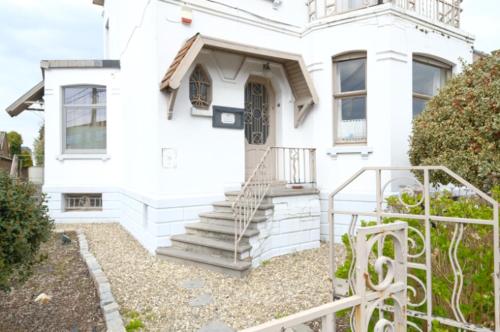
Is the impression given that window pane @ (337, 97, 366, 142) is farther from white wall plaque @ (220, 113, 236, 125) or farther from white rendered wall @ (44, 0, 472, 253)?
white wall plaque @ (220, 113, 236, 125)

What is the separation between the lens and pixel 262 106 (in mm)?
8086

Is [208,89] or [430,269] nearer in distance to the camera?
[430,269]

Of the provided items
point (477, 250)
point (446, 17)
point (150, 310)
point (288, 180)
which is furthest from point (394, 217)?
point (446, 17)

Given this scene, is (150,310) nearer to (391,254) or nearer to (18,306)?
(18,306)

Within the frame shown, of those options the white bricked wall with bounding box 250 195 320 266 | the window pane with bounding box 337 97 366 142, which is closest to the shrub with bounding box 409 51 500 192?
the window pane with bounding box 337 97 366 142

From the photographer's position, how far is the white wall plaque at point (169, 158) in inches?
257

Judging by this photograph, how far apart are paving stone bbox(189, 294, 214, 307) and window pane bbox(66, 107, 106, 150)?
22.4ft

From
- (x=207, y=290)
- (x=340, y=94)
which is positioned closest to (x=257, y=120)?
(x=340, y=94)

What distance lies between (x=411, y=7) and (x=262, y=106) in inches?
150

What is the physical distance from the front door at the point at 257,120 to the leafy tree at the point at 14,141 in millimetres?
23331

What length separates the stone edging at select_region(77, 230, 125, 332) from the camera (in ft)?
11.6

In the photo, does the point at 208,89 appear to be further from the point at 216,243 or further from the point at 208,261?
the point at 208,261

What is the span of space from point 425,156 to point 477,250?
3.90 metres

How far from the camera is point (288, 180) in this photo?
7.83 meters
